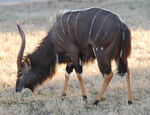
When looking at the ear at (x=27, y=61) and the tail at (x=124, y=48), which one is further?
the ear at (x=27, y=61)

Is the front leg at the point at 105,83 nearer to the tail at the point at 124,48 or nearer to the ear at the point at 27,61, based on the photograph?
the tail at the point at 124,48

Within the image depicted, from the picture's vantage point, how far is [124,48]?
18.4 ft

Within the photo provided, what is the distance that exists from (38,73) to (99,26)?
170cm

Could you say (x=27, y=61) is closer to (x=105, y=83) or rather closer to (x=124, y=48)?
(x=105, y=83)

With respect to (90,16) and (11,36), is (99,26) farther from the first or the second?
(11,36)

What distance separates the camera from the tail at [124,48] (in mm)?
5531

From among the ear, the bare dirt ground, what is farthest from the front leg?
the ear

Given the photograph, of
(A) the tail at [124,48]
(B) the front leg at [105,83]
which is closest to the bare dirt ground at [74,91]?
(B) the front leg at [105,83]

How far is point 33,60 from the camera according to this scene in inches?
246

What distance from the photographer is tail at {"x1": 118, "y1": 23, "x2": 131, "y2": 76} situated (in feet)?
18.1

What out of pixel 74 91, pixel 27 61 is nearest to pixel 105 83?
pixel 74 91

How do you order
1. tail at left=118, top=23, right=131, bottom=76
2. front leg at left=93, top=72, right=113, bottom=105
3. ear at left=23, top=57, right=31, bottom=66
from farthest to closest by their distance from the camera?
ear at left=23, top=57, right=31, bottom=66 < front leg at left=93, top=72, right=113, bottom=105 < tail at left=118, top=23, right=131, bottom=76

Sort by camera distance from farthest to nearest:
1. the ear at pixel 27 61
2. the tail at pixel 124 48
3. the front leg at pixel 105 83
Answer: the ear at pixel 27 61, the front leg at pixel 105 83, the tail at pixel 124 48

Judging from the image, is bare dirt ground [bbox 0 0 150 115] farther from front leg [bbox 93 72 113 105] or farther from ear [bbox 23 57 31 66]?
ear [bbox 23 57 31 66]
